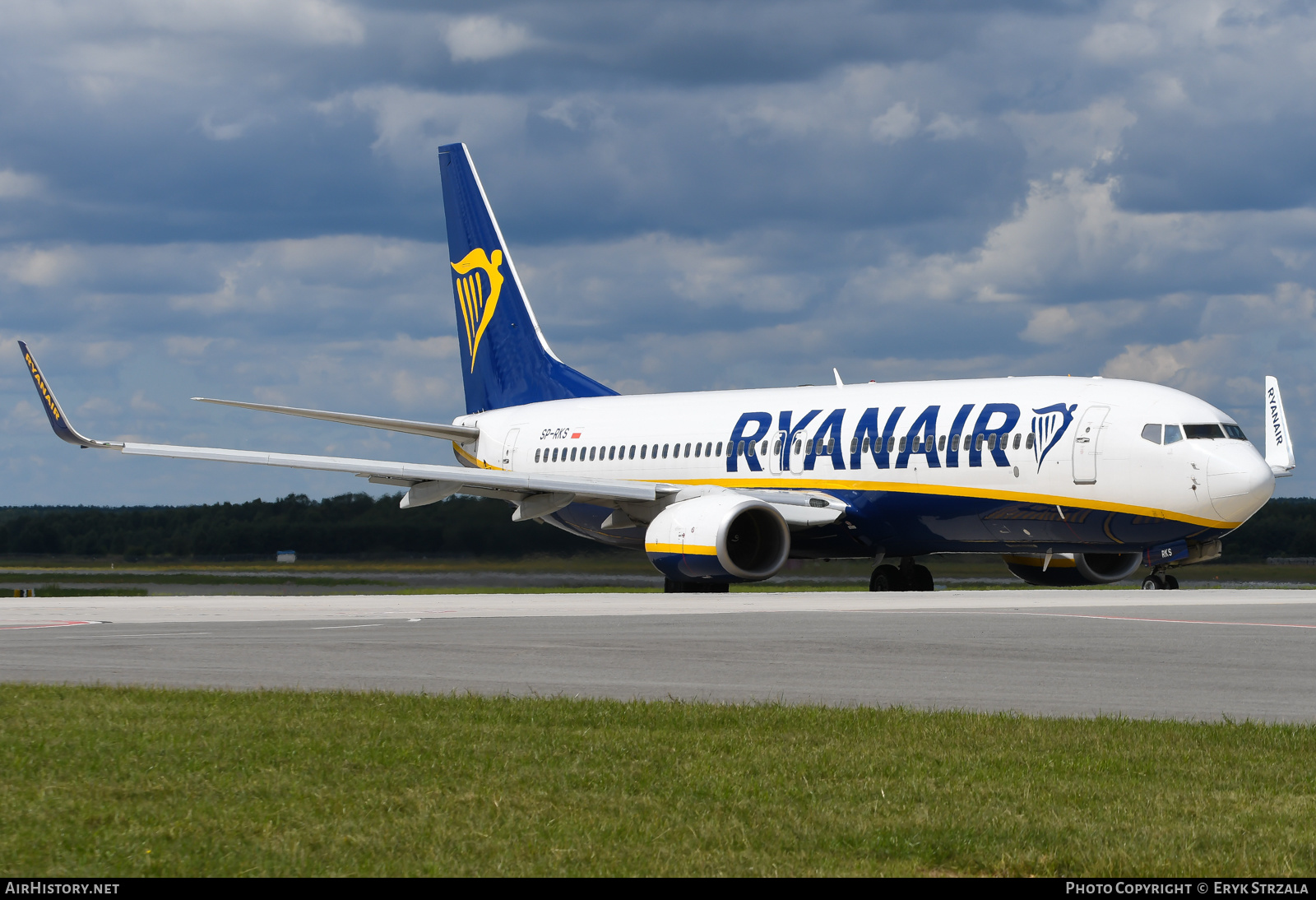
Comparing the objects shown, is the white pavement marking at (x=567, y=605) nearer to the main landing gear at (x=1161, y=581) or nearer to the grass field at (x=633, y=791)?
the main landing gear at (x=1161, y=581)

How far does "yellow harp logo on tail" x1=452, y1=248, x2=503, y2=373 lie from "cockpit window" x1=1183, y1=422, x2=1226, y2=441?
19.8m

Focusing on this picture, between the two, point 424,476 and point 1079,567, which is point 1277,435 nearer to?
point 1079,567

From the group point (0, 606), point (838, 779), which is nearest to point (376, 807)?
point (838, 779)

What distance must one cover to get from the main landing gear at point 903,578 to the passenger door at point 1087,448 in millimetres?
6119

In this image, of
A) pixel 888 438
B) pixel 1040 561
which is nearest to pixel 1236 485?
pixel 888 438

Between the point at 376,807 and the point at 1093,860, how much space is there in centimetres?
297

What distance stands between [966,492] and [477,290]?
1753 cm

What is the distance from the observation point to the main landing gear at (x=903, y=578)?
31.5 metres

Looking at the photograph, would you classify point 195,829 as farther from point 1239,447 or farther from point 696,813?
point 1239,447

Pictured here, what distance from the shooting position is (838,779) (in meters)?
7.39

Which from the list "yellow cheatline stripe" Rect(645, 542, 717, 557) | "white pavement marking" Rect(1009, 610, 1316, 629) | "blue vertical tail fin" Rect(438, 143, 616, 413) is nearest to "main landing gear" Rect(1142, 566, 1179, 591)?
"yellow cheatline stripe" Rect(645, 542, 717, 557)

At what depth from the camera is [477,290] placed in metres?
40.5

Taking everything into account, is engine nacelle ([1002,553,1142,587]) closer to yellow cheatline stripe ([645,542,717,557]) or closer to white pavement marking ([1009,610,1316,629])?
yellow cheatline stripe ([645,542,717,557])

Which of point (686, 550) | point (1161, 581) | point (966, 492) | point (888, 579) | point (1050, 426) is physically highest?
point (1050, 426)
